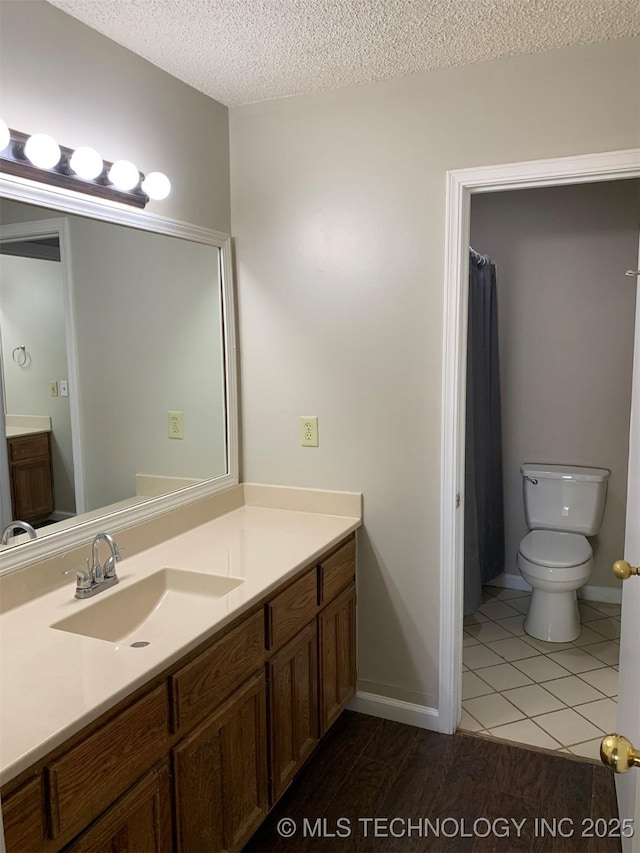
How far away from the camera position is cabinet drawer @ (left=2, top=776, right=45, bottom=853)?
1.09 meters

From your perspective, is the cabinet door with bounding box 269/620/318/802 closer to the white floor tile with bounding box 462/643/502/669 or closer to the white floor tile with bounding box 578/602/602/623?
the white floor tile with bounding box 462/643/502/669

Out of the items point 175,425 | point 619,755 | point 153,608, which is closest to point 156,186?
point 175,425

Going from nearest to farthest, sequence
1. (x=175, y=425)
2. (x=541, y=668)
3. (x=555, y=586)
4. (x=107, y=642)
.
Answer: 1. (x=107, y=642)
2. (x=175, y=425)
3. (x=541, y=668)
4. (x=555, y=586)

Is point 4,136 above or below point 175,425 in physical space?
above

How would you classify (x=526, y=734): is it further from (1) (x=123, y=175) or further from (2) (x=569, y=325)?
(1) (x=123, y=175)

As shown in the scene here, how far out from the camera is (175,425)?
2416 mm

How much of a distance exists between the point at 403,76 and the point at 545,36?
0.50m

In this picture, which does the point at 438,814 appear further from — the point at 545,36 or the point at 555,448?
the point at 545,36

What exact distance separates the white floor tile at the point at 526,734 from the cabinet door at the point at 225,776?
3.39 ft

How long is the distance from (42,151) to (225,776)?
171 cm

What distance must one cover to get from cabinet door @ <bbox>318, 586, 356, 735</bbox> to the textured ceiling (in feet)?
6.15

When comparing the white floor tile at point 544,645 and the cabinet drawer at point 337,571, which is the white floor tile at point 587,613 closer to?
the white floor tile at point 544,645

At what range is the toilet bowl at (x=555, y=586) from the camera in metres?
3.16

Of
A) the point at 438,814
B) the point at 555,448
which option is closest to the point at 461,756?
the point at 438,814
